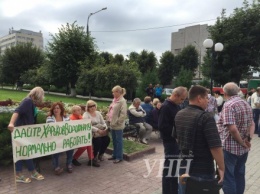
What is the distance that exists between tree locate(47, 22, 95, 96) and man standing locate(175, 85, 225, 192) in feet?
84.0

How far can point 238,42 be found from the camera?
2289 cm

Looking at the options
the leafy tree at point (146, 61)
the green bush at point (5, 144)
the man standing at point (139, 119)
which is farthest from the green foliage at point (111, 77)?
the leafy tree at point (146, 61)

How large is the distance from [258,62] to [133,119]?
1900 cm

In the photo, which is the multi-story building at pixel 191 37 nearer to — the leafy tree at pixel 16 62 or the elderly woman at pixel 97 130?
the leafy tree at pixel 16 62

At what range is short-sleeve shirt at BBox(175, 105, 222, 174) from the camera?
115 inches

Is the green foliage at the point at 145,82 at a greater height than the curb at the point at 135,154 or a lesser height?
greater

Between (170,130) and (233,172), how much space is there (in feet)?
3.67

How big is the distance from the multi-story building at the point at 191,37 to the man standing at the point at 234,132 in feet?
205

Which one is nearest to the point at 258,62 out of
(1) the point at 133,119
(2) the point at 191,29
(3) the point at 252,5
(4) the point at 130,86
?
(3) the point at 252,5

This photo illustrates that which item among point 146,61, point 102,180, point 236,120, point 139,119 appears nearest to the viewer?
point 236,120

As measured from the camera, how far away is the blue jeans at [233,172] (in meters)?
4.11

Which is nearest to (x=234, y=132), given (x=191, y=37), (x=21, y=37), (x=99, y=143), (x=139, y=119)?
(x=99, y=143)

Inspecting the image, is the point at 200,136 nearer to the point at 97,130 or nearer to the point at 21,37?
the point at 97,130

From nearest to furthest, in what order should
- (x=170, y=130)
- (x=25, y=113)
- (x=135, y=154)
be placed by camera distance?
(x=170, y=130), (x=25, y=113), (x=135, y=154)
